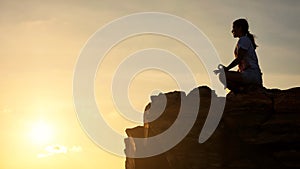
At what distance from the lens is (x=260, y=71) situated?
32.4 metres

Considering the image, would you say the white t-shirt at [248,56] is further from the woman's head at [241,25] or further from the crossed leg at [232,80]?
the crossed leg at [232,80]

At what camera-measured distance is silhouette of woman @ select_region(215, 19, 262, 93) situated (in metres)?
31.5

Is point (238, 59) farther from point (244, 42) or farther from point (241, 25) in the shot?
point (241, 25)

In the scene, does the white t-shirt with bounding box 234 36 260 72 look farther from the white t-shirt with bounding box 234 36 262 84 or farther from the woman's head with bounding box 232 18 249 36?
the woman's head with bounding box 232 18 249 36

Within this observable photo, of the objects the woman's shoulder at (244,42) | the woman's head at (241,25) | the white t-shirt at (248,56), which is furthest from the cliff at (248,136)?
the woman's head at (241,25)

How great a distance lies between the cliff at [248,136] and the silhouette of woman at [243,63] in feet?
2.42

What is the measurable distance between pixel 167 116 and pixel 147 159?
3996mm

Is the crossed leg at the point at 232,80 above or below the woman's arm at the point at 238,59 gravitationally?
below

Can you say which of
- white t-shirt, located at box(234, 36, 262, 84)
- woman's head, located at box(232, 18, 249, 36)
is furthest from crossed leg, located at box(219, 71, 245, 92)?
woman's head, located at box(232, 18, 249, 36)

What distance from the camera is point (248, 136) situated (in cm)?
3094

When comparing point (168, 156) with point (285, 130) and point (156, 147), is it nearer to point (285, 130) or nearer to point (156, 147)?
point (156, 147)

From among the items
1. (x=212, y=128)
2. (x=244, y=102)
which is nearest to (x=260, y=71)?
(x=244, y=102)

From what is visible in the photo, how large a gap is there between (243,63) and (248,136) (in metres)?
4.10

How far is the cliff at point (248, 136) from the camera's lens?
3030 cm
